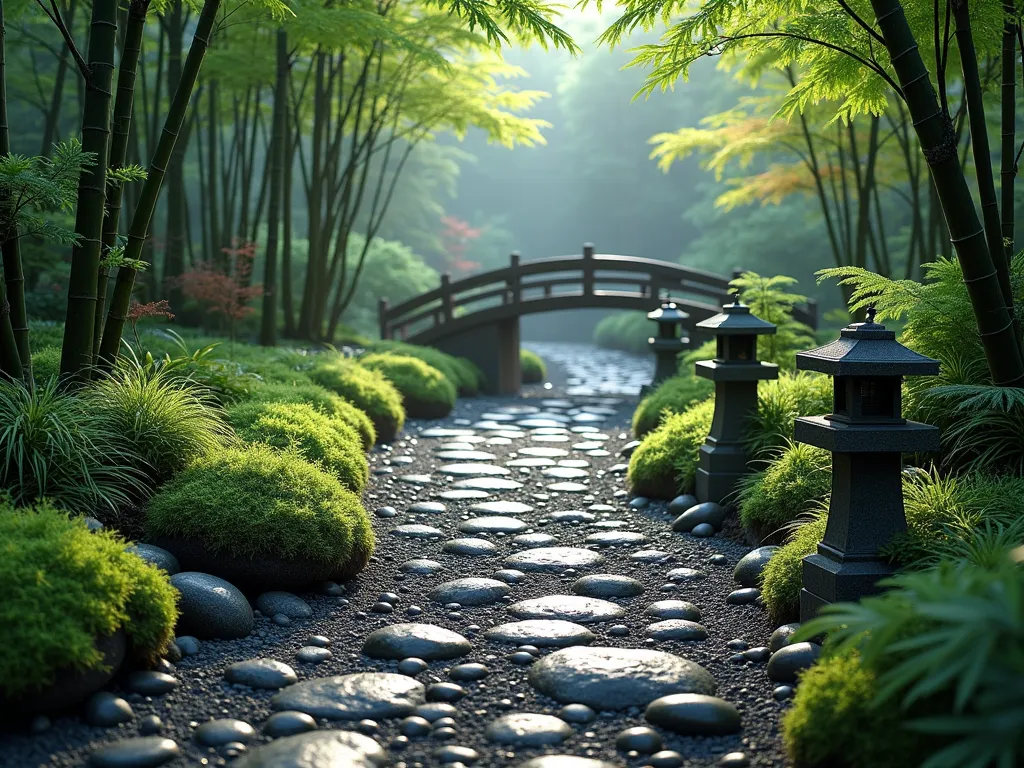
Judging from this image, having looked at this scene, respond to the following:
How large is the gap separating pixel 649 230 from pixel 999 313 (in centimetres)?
3093

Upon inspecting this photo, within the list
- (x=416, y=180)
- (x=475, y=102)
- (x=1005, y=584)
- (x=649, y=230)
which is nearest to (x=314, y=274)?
(x=475, y=102)

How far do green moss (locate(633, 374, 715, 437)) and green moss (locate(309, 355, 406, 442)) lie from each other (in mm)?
2249

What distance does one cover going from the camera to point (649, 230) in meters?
34.5

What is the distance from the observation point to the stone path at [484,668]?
274 cm

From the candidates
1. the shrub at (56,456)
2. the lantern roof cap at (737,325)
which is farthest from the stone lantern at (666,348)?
the shrub at (56,456)

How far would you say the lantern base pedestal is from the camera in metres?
3.46

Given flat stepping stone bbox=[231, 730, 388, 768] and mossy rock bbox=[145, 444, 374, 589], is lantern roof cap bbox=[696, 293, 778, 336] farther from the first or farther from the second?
flat stepping stone bbox=[231, 730, 388, 768]

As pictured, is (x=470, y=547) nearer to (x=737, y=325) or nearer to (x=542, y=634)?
(x=542, y=634)

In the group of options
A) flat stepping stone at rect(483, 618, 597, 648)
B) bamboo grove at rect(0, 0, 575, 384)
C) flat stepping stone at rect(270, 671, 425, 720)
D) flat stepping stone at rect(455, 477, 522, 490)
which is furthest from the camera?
flat stepping stone at rect(455, 477, 522, 490)

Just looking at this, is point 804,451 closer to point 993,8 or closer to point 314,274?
point 993,8

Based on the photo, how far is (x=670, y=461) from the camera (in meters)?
6.30

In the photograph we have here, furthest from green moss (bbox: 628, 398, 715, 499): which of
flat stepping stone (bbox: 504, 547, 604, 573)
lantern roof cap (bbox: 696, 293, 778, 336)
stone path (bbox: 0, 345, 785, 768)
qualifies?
flat stepping stone (bbox: 504, 547, 604, 573)

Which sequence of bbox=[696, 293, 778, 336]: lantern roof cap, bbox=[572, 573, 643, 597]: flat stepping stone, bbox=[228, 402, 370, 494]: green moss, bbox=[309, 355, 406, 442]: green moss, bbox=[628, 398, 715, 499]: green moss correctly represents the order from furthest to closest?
1. bbox=[309, 355, 406, 442]: green moss
2. bbox=[628, 398, 715, 499]: green moss
3. bbox=[696, 293, 778, 336]: lantern roof cap
4. bbox=[228, 402, 370, 494]: green moss
5. bbox=[572, 573, 643, 597]: flat stepping stone

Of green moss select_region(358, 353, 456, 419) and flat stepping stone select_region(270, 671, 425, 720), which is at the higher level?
green moss select_region(358, 353, 456, 419)
